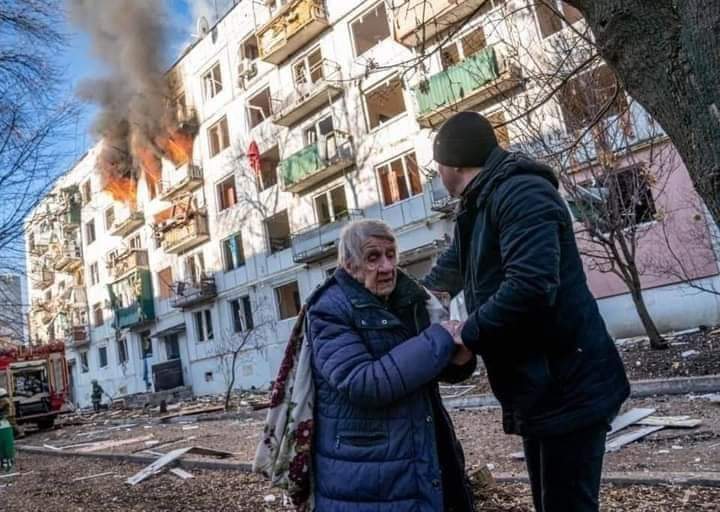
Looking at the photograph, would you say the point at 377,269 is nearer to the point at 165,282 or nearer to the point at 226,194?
the point at 226,194

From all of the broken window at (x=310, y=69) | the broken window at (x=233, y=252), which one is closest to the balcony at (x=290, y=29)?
the broken window at (x=310, y=69)

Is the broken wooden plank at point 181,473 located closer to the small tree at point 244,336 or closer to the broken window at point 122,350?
the small tree at point 244,336

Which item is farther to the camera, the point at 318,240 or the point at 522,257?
the point at 318,240

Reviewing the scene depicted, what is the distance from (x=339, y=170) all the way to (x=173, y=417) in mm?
10035

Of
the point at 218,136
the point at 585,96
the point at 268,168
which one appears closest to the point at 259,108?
→ the point at 268,168

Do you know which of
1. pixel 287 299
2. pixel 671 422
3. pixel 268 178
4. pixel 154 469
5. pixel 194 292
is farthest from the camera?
pixel 194 292

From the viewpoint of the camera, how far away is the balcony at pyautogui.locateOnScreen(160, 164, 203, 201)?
2591cm

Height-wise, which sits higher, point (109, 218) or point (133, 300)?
point (109, 218)

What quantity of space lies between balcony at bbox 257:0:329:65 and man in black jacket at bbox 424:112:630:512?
2042 cm

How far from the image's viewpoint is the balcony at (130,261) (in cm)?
3012

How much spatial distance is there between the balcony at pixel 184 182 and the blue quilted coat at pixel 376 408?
83.7ft

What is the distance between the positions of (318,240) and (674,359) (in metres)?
13.0

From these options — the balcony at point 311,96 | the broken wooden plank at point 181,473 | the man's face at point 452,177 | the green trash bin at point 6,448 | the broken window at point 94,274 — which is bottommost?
the broken wooden plank at point 181,473

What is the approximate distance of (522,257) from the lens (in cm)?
155
